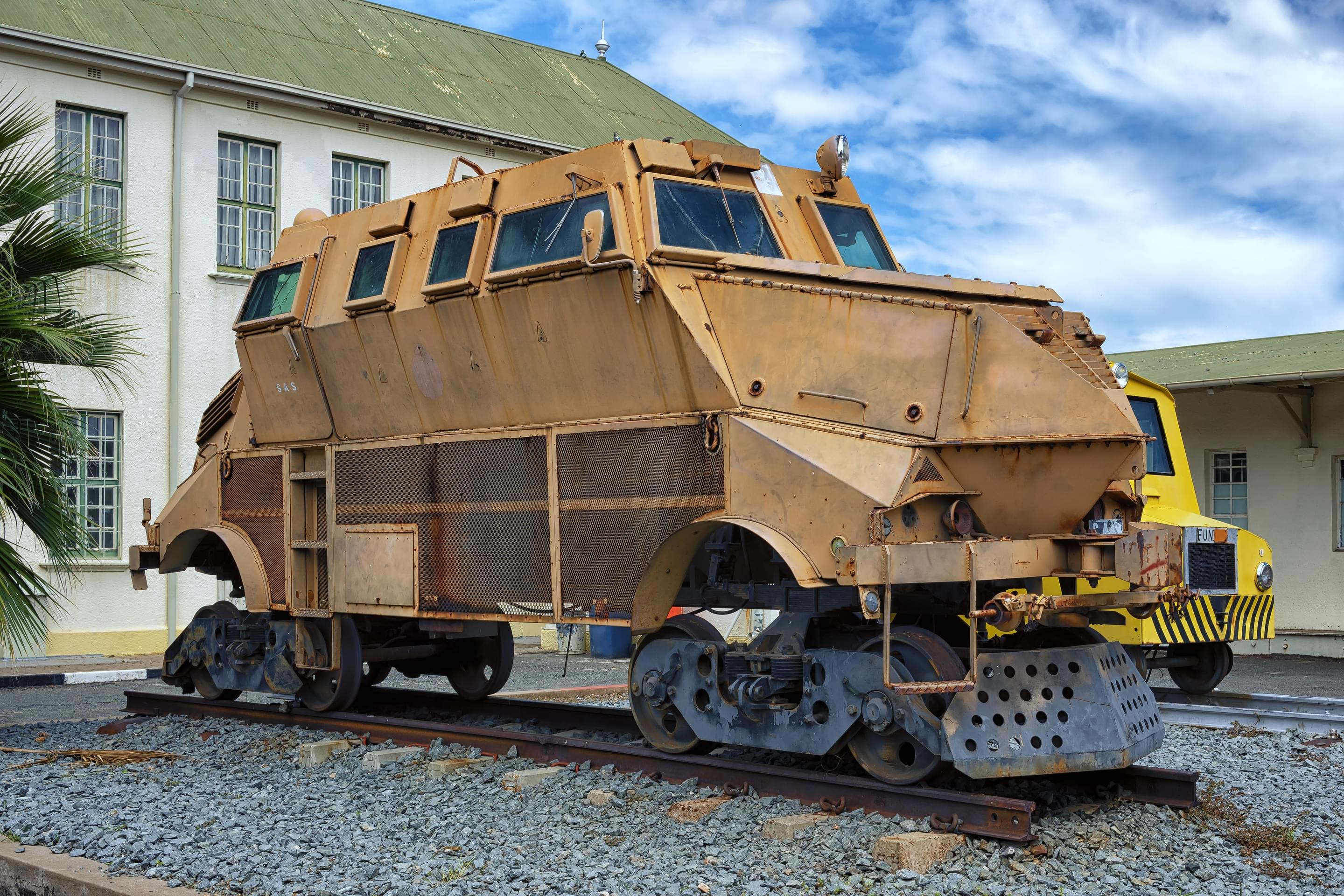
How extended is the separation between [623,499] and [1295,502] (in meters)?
14.8

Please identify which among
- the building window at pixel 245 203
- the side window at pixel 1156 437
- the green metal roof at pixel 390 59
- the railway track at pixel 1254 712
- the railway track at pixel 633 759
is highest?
the green metal roof at pixel 390 59

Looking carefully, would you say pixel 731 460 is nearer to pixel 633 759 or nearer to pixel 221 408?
pixel 633 759

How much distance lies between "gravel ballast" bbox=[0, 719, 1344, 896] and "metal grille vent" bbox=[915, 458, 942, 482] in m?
1.65

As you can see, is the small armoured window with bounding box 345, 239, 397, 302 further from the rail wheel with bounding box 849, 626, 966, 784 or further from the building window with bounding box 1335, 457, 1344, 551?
the building window with bounding box 1335, 457, 1344, 551

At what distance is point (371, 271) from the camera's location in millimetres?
9852

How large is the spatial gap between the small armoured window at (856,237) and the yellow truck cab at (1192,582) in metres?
3.13

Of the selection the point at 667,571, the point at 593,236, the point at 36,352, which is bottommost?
the point at 667,571

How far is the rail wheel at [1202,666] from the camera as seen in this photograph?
12.1m

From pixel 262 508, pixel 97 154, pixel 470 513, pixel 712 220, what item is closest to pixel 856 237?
pixel 712 220

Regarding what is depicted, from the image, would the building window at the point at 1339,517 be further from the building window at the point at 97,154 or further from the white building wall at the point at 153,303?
the building window at the point at 97,154

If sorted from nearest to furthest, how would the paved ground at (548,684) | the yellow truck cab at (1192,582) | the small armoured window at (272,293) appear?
the small armoured window at (272,293) → the yellow truck cab at (1192,582) → the paved ground at (548,684)

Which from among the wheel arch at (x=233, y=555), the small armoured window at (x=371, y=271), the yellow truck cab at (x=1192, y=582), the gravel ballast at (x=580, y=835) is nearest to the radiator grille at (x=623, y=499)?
the gravel ballast at (x=580, y=835)

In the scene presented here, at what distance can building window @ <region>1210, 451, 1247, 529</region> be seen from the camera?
20391mm

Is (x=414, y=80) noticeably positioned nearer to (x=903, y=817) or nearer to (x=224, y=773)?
(x=224, y=773)
